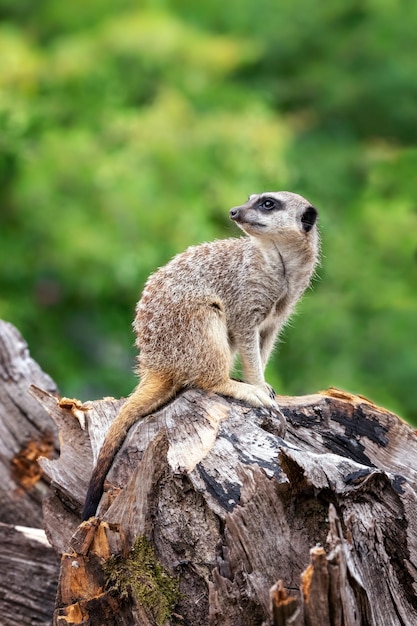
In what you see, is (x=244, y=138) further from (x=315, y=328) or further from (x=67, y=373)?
(x=67, y=373)

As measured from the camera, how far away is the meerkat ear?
417 centimetres

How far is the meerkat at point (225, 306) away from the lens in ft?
12.0

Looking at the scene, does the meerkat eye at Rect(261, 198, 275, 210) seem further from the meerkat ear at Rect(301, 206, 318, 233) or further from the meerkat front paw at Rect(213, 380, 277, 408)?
the meerkat front paw at Rect(213, 380, 277, 408)

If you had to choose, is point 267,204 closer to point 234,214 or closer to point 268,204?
point 268,204

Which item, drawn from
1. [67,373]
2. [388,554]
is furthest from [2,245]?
[388,554]

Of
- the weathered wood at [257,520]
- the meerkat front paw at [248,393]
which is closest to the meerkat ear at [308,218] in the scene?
the meerkat front paw at [248,393]

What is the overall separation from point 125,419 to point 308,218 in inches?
51.9

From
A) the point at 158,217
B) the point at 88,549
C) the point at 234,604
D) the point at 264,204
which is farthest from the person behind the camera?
the point at 158,217

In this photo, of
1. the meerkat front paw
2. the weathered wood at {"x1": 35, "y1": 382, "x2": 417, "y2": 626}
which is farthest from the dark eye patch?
the weathered wood at {"x1": 35, "y1": 382, "x2": 417, "y2": 626}

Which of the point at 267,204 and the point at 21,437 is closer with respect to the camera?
the point at 267,204

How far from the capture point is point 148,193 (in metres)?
7.79

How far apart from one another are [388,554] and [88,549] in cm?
88

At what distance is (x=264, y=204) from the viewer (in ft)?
13.4

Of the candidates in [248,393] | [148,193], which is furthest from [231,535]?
[148,193]
